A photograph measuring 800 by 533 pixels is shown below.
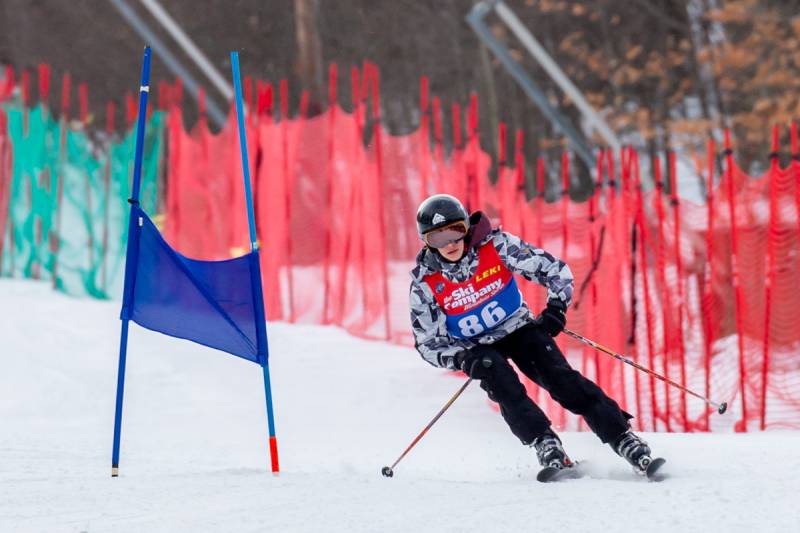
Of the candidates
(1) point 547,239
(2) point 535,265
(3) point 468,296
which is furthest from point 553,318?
(1) point 547,239

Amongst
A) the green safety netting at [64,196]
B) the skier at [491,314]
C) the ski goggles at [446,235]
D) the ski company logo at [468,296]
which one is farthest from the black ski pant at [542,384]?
the green safety netting at [64,196]

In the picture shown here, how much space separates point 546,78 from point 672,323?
1592 centimetres

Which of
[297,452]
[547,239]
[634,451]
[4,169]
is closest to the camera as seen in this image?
[634,451]

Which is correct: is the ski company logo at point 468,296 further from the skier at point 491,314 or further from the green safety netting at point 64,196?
the green safety netting at point 64,196

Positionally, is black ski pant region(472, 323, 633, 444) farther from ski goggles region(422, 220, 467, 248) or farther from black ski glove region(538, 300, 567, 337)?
ski goggles region(422, 220, 467, 248)

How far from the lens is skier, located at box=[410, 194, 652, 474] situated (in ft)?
17.7

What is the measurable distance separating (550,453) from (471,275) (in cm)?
92

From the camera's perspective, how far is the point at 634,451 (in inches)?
199

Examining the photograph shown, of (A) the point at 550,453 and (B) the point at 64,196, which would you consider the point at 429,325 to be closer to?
(A) the point at 550,453

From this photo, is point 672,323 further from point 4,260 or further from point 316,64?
point 316,64

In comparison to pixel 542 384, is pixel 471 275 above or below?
above

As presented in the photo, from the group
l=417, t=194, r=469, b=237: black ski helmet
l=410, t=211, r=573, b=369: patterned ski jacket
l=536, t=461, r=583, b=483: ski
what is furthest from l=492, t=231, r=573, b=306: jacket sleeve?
l=536, t=461, r=583, b=483: ski

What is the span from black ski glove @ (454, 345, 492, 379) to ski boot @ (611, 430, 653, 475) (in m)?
0.68

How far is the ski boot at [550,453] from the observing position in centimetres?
521
